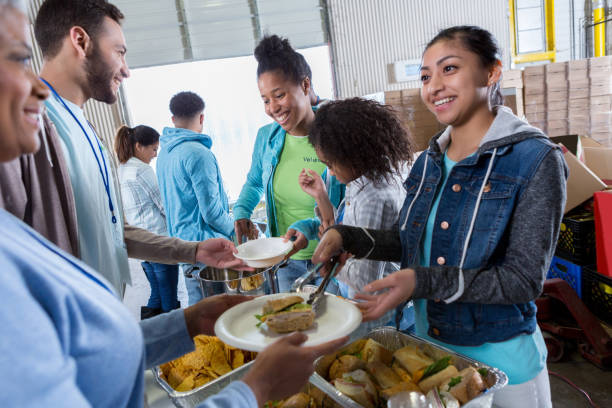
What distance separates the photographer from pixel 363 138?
177 centimetres

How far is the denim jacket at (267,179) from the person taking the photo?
2160mm

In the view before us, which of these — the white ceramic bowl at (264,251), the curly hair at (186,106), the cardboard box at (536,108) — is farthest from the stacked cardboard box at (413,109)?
the white ceramic bowl at (264,251)

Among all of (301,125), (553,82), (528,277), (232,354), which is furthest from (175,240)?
(553,82)

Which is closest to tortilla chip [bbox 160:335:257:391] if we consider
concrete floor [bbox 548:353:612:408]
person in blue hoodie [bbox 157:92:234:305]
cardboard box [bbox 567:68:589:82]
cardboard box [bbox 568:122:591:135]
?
person in blue hoodie [bbox 157:92:234:305]

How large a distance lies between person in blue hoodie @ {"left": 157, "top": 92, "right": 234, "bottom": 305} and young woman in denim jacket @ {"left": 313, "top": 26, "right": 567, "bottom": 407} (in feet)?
5.69

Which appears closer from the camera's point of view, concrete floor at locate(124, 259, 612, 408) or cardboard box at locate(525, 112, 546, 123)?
concrete floor at locate(124, 259, 612, 408)

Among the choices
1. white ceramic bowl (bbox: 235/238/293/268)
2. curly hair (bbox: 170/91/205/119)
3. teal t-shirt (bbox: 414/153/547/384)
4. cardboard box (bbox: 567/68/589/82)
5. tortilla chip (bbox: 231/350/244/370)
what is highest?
curly hair (bbox: 170/91/205/119)

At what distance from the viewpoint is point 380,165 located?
5.69 ft

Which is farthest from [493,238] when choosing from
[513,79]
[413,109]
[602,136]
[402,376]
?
[602,136]

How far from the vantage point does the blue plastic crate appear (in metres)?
2.83

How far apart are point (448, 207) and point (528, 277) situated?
30cm

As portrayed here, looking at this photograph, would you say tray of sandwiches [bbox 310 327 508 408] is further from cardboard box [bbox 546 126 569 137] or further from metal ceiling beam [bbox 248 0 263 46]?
metal ceiling beam [bbox 248 0 263 46]

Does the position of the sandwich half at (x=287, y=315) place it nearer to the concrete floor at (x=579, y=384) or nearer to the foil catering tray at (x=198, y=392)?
the foil catering tray at (x=198, y=392)

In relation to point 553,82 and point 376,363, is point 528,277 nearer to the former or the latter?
point 376,363
